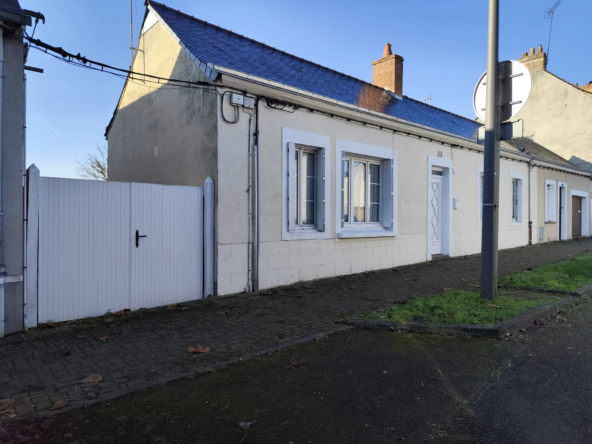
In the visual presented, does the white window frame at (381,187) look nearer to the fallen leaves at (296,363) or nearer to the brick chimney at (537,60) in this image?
the fallen leaves at (296,363)

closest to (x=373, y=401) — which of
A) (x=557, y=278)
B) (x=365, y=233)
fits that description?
(x=365, y=233)

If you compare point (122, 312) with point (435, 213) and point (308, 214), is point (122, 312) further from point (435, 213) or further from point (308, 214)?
point (435, 213)

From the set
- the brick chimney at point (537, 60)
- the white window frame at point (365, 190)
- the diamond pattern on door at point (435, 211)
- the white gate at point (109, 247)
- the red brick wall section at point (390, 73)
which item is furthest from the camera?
the brick chimney at point (537, 60)

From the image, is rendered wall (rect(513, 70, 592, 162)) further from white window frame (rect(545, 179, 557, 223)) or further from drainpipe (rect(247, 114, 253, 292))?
drainpipe (rect(247, 114, 253, 292))

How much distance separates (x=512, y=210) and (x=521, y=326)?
11677 mm

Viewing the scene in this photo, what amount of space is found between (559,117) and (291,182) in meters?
21.0

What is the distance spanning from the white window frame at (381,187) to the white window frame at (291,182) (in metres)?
0.30

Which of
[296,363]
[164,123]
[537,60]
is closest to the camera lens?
[296,363]

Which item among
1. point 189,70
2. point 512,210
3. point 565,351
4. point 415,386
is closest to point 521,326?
point 565,351

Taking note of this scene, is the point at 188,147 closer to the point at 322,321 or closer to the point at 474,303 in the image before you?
the point at 322,321

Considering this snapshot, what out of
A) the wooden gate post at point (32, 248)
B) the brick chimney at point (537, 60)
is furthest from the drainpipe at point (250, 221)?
the brick chimney at point (537, 60)

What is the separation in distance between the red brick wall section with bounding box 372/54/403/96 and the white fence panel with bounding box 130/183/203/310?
9.35 metres

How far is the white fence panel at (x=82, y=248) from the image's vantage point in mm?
5402

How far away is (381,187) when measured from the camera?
1023 centimetres
